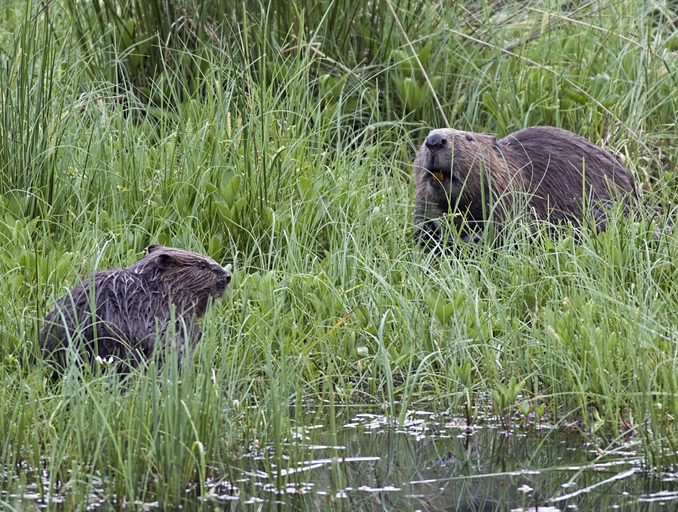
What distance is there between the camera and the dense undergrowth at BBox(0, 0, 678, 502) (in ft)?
9.91

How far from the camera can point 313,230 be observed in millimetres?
4562

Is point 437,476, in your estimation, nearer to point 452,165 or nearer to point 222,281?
point 222,281

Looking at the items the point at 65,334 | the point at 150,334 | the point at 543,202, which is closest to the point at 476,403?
the point at 150,334

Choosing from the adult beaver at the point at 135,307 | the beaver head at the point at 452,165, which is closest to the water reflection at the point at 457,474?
the adult beaver at the point at 135,307

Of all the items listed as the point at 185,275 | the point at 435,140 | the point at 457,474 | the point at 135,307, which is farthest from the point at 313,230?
the point at 457,474

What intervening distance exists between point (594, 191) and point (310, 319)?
6.06 ft

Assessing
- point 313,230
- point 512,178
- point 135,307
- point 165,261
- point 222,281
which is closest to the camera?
point 135,307

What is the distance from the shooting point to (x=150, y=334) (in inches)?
138

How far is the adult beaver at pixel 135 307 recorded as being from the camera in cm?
337

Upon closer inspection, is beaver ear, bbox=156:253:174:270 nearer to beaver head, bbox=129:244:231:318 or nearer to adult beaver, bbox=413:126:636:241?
beaver head, bbox=129:244:231:318

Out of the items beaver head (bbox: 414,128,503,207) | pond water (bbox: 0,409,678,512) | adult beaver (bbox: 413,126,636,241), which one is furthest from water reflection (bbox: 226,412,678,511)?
beaver head (bbox: 414,128,503,207)

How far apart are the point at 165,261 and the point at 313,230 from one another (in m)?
0.99

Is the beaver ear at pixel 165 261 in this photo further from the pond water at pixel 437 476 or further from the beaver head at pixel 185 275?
the pond water at pixel 437 476

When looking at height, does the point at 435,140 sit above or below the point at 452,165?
above
